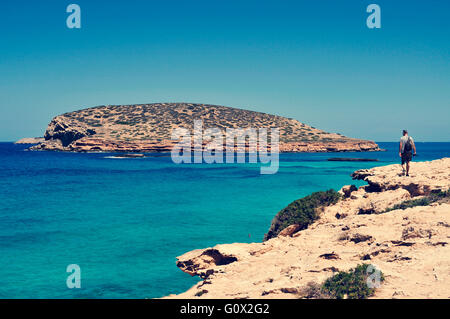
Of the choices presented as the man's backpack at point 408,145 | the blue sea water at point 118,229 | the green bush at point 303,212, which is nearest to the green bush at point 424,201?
the man's backpack at point 408,145

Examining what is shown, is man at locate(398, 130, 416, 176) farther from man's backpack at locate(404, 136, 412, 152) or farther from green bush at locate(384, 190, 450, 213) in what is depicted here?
green bush at locate(384, 190, 450, 213)

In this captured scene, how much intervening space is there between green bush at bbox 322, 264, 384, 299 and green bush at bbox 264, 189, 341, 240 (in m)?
5.92

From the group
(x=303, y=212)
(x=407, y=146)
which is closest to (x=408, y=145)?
(x=407, y=146)

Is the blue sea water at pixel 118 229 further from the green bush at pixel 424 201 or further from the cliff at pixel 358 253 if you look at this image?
the green bush at pixel 424 201

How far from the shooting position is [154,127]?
329 feet

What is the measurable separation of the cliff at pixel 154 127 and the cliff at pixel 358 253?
252 ft

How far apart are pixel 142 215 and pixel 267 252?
11.9 metres

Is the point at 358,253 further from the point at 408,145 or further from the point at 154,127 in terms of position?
the point at 154,127

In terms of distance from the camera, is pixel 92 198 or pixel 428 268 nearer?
pixel 428 268

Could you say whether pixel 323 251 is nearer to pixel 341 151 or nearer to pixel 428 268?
pixel 428 268

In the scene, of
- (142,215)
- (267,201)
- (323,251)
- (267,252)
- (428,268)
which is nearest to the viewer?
(428,268)

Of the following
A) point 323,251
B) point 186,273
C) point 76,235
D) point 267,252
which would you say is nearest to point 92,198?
point 76,235

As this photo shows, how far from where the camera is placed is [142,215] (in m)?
20.4
